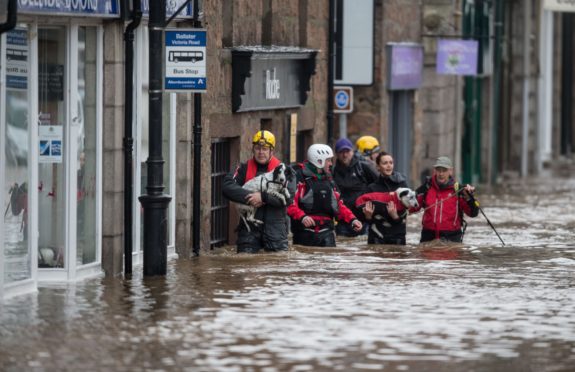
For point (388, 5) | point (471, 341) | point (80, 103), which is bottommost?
point (471, 341)

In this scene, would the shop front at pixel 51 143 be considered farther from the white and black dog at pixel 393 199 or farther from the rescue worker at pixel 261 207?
the white and black dog at pixel 393 199

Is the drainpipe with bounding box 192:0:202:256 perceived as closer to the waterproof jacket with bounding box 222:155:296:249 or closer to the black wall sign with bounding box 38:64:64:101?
the waterproof jacket with bounding box 222:155:296:249

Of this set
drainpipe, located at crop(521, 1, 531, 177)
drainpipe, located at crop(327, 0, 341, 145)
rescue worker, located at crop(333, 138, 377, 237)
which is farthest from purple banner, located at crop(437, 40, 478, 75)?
rescue worker, located at crop(333, 138, 377, 237)

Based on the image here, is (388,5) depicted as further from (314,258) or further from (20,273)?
(20,273)

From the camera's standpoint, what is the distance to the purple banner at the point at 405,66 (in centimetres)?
3534

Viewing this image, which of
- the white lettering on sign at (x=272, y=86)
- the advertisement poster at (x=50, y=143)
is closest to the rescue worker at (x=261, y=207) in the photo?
the advertisement poster at (x=50, y=143)

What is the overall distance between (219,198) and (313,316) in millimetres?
8625

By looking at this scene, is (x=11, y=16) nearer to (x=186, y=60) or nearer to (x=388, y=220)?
(x=186, y=60)

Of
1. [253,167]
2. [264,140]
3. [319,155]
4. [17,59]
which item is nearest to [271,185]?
[253,167]

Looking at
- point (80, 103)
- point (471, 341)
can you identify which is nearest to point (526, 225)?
point (80, 103)

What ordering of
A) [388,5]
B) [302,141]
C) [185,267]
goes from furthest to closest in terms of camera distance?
[388,5] → [302,141] → [185,267]

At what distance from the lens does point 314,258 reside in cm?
2066

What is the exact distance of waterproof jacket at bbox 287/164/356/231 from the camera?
A: 2162 centimetres

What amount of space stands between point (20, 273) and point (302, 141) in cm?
1163
